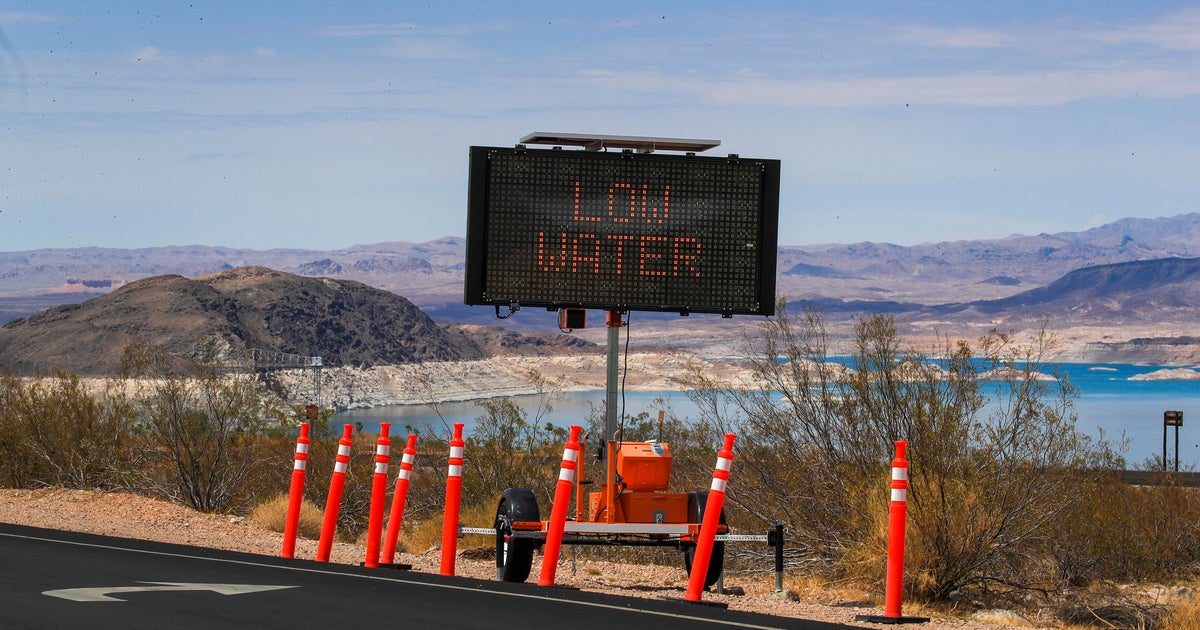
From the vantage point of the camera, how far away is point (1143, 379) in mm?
197500

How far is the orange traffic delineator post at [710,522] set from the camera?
34.3 feet

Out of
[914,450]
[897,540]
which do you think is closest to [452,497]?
[897,540]

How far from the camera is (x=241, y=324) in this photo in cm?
13075

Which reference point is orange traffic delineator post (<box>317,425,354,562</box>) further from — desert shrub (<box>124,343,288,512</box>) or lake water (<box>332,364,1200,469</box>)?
lake water (<box>332,364,1200,469</box>)

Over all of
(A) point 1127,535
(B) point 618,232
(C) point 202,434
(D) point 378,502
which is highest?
(B) point 618,232

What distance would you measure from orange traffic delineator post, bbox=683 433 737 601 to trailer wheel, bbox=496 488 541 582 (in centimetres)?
238

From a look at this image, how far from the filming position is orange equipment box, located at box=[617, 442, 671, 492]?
42.3 ft

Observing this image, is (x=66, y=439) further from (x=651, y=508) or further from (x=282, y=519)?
(x=651, y=508)

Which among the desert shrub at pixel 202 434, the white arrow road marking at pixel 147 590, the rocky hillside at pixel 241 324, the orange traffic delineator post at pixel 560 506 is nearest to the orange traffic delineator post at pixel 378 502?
the orange traffic delineator post at pixel 560 506

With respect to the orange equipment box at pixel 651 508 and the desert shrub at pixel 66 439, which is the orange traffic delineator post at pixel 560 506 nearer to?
the orange equipment box at pixel 651 508

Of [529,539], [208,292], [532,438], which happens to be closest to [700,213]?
[529,539]

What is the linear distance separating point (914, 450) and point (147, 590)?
346 inches

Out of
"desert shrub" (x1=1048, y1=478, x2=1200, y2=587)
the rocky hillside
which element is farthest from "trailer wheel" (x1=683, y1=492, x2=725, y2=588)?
the rocky hillside

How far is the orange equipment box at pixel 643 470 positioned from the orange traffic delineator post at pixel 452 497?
1.54 m
